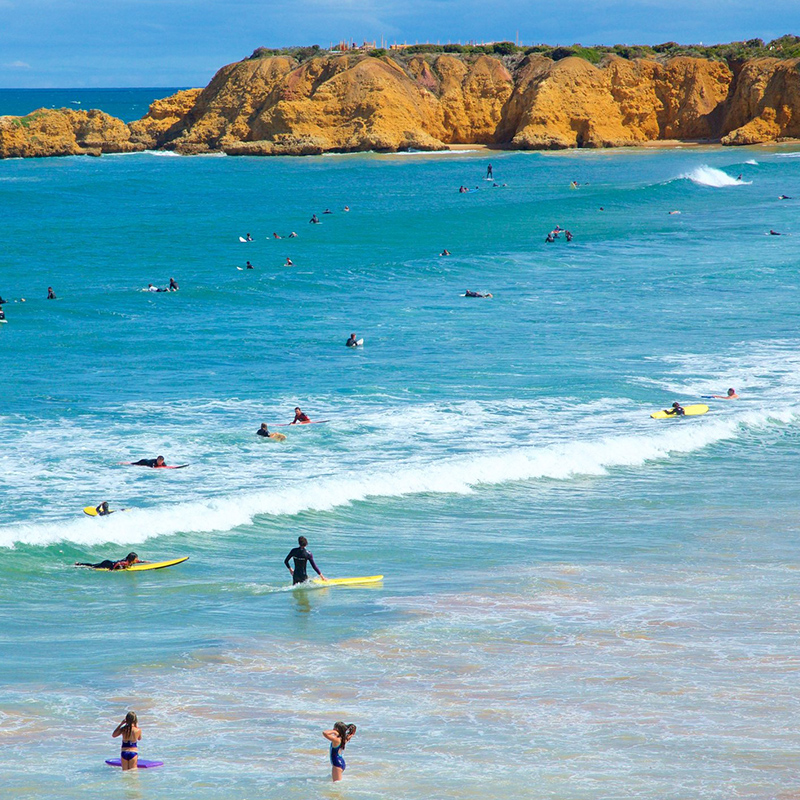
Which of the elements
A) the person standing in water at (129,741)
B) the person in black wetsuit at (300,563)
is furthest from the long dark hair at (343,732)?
the person in black wetsuit at (300,563)

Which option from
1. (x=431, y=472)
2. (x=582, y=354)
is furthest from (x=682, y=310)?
(x=431, y=472)

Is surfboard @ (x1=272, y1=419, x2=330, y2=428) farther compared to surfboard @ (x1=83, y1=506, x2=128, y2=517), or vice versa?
surfboard @ (x1=272, y1=419, x2=330, y2=428)

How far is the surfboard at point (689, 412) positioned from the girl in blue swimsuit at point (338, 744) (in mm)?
17602

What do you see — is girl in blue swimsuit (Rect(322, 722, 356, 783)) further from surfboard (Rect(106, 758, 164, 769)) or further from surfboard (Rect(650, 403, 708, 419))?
surfboard (Rect(650, 403, 708, 419))

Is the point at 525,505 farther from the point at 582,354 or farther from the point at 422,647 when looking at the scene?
the point at 582,354

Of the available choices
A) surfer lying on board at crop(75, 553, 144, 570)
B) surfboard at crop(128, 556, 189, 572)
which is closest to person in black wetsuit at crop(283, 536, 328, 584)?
surfboard at crop(128, 556, 189, 572)

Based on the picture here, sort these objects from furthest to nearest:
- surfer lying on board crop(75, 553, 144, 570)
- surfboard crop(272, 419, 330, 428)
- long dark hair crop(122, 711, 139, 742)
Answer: surfboard crop(272, 419, 330, 428) → surfer lying on board crop(75, 553, 144, 570) → long dark hair crop(122, 711, 139, 742)

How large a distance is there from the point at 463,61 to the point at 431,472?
348 ft

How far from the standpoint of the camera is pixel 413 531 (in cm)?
1983

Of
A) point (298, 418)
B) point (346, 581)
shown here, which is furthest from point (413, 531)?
point (298, 418)

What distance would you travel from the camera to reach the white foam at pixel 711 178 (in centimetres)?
8019

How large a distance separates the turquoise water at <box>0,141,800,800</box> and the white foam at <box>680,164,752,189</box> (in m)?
33.5

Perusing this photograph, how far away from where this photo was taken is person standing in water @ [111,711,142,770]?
1089 centimetres

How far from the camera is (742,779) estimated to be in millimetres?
10508
